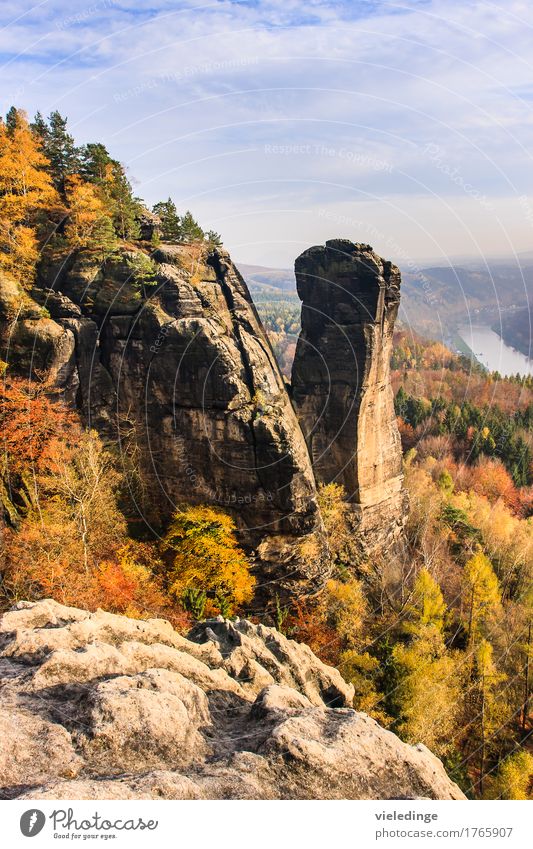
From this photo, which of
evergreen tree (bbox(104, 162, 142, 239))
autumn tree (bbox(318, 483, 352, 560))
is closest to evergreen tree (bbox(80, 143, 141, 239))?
evergreen tree (bbox(104, 162, 142, 239))

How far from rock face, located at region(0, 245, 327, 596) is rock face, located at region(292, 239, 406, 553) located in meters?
5.63

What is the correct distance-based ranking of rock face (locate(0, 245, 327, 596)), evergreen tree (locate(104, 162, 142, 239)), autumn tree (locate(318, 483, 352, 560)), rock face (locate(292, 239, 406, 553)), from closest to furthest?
rock face (locate(0, 245, 327, 596)) < evergreen tree (locate(104, 162, 142, 239)) < rock face (locate(292, 239, 406, 553)) < autumn tree (locate(318, 483, 352, 560))

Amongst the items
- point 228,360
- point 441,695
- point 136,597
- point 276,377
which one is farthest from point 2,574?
point 441,695

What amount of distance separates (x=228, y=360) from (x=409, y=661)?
22.7 m

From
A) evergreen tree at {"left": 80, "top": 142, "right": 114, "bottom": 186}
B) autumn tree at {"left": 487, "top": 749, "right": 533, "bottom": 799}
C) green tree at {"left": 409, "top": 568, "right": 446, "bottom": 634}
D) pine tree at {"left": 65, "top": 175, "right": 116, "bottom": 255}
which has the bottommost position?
autumn tree at {"left": 487, "top": 749, "right": 533, "bottom": 799}

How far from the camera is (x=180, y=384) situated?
33.8m

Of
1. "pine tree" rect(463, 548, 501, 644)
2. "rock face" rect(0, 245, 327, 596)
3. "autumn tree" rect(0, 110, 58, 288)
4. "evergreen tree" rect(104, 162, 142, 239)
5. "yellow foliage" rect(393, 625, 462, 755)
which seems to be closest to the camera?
"yellow foliage" rect(393, 625, 462, 755)

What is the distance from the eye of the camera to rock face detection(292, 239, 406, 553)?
3872cm

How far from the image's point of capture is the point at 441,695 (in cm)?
3056

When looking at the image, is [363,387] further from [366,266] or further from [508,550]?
[508,550]
